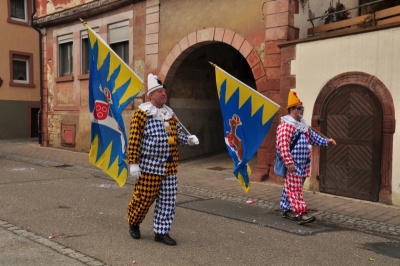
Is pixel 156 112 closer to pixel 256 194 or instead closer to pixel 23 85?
pixel 256 194

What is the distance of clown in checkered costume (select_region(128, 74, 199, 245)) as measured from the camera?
473cm

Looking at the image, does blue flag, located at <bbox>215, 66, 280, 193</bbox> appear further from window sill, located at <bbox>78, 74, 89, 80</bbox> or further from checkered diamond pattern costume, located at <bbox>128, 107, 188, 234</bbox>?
window sill, located at <bbox>78, 74, 89, 80</bbox>

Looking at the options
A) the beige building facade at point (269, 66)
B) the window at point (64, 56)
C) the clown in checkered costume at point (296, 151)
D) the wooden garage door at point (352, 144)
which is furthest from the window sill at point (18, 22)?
the clown in checkered costume at point (296, 151)

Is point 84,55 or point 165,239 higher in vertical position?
point 84,55

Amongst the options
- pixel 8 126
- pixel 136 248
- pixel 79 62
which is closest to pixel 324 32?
pixel 136 248

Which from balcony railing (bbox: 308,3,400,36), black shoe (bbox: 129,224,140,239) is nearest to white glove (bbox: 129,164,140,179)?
black shoe (bbox: 129,224,140,239)

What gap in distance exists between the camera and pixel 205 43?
11.2m

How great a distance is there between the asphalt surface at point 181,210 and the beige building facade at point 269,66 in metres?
0.69

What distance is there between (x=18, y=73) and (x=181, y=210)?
57.7 ft

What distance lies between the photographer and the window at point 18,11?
70.0 ft

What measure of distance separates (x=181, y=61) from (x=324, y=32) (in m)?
4.19

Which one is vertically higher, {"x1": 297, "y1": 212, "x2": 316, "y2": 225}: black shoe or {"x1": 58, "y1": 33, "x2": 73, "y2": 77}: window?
{"x1": 58, "y1": 33, "x2": 73, "y2": 77}: window

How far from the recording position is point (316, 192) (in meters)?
8.33

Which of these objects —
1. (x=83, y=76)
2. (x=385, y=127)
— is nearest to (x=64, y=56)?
(x=83, y=76)
